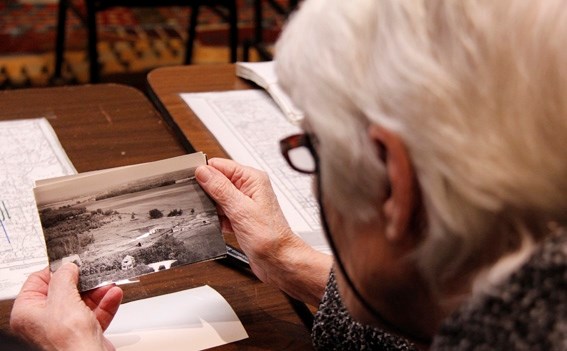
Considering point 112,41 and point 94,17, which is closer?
point 94,17

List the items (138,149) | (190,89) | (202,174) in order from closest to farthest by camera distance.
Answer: (202,174) → (138,149) → (190,89)

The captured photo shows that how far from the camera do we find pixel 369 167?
599 millimetres

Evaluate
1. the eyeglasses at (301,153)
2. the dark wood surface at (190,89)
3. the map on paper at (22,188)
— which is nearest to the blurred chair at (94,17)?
the dark wood surface at (190,89)

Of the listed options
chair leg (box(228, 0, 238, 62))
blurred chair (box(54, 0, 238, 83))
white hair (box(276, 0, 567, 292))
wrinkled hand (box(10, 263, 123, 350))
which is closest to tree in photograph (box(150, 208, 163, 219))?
wrinkled hand (box(10, 263, 123, 350))

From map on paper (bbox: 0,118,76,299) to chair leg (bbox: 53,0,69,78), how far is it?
157 centimetres

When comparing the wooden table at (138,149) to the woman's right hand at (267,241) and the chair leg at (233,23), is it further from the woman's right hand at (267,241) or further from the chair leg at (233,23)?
the chair leg at (233,23)

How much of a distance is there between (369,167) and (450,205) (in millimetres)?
72

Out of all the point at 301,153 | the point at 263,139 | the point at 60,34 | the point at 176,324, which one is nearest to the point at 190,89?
the point at 263,139

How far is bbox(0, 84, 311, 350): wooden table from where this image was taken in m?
0.91

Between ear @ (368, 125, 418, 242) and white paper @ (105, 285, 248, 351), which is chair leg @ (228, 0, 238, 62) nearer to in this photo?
white paper @ (105, 285, 248, 351)

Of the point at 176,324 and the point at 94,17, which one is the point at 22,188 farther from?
the point at 94,17

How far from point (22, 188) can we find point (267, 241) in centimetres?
41

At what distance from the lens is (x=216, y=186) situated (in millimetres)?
948

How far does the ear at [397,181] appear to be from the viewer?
1.88 feet
